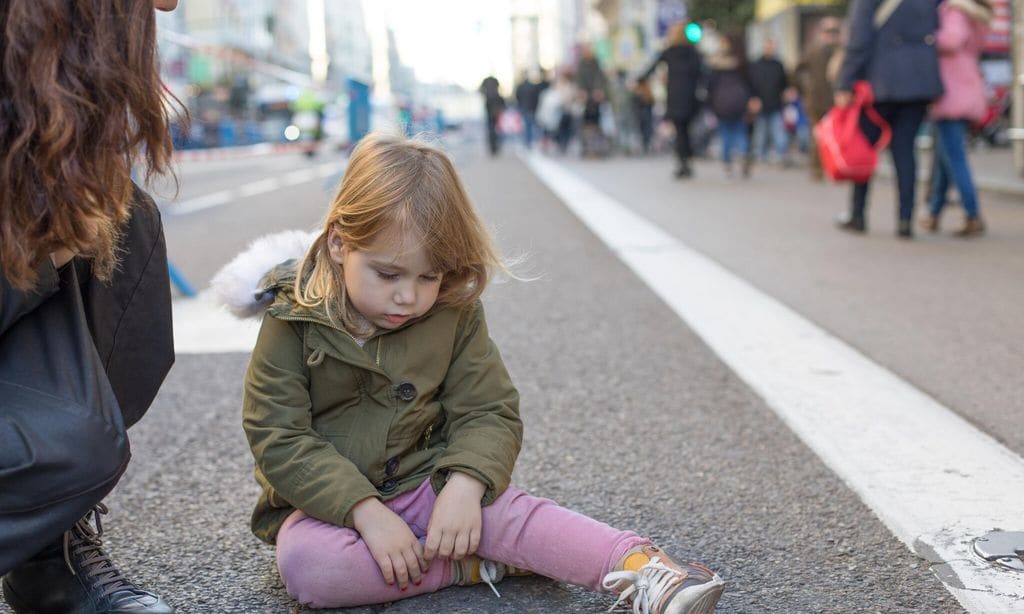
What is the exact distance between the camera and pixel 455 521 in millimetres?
2152

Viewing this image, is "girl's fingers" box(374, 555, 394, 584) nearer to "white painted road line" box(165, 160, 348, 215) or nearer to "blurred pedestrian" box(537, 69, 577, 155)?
"white painted road line" box(165, 160, 348, 215)

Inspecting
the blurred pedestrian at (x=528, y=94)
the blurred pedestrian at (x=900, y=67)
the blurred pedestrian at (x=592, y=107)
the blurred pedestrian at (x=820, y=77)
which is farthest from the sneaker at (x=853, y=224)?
the blurred pedestrian at (x=528, y=94)

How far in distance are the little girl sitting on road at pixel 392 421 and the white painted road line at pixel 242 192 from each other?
732 cm

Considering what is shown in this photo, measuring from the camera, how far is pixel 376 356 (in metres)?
2.27

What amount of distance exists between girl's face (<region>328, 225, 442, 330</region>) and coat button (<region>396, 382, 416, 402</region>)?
0.11 m

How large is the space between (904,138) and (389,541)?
623 cm

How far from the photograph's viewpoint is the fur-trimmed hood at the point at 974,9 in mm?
7461

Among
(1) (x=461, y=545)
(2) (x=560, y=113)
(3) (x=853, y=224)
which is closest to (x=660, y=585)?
(1) (x=461, y=545)

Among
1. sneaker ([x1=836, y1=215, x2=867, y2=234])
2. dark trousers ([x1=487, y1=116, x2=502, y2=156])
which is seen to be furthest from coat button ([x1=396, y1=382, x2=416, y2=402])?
dark trousers ([x1=487, y1=116, x2=502, y2=156])

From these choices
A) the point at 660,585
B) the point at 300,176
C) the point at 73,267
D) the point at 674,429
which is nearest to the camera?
the point at 73,267

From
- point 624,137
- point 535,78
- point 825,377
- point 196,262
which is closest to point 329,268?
point 825,377

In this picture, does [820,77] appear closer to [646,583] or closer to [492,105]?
[492,105]

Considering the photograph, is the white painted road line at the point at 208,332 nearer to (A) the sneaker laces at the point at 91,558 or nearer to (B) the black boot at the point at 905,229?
(A) the sneaker laces at the point at 91,558

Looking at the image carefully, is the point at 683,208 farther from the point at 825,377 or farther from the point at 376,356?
the point at 376,356
